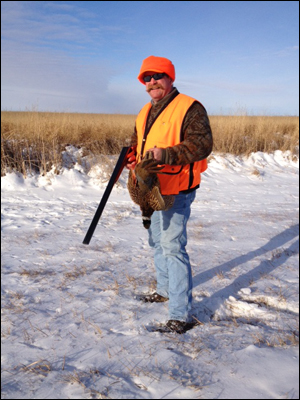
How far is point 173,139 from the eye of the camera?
8.07 ft

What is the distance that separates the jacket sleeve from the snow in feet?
4.53

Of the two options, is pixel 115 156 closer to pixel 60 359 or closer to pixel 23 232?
pixel 23 232

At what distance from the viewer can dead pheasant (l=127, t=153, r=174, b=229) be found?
7.69 feet

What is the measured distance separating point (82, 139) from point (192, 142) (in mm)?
7480

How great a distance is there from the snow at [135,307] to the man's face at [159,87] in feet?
6.11

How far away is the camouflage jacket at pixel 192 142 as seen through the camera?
231 cm

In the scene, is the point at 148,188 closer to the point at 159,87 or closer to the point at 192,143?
the point at 192,143

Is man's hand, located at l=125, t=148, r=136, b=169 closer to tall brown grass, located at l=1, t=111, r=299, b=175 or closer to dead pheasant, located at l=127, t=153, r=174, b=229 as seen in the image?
dead pheasant, located at l=127, t=153, r=174, b=229

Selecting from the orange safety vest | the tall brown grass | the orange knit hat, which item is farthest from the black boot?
the tall brown grass

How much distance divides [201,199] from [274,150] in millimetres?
5378

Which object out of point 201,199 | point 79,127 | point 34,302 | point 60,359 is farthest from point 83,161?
point 60,359

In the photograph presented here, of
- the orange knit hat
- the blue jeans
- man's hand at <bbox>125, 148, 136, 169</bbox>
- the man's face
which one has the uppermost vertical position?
the orange knit hat

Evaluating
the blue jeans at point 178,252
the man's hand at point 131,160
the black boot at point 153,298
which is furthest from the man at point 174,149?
the black boot at point 153,298

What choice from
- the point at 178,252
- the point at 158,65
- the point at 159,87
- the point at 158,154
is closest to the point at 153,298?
the point at 178,252
